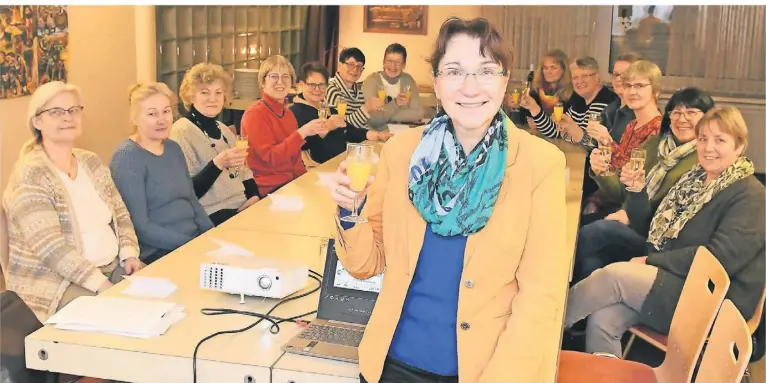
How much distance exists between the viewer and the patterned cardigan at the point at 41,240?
9.21 ft

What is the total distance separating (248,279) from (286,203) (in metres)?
1.33

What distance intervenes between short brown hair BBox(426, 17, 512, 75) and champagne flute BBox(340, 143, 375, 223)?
0.88ft

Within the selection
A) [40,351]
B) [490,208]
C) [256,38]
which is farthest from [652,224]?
[256,38]

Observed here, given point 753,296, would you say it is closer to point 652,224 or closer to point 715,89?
point 652,224

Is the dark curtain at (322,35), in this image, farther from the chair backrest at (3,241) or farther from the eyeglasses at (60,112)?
the chair backrest at (3,241)

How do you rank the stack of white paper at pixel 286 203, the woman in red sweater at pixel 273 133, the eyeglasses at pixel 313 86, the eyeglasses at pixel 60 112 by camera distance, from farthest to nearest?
the eyeglasses at pixel 313 86 → the woman in red sweater at pixel 273 133 → the stack of white paper at pixel 286 203 → the eyeglasses at pixel 60 112

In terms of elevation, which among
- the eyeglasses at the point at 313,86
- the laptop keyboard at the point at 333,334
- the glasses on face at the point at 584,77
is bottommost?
the laptop keyboard at the point at 333,334

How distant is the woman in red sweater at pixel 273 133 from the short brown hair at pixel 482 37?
9.10 ft

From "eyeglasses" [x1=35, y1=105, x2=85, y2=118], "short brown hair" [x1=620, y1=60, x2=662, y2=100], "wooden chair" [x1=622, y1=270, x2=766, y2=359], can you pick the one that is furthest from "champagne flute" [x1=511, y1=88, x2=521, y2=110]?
"eyeglasses" [x1=35, y1=105, x2=85, y2=118]

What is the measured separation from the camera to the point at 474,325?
1.68 m

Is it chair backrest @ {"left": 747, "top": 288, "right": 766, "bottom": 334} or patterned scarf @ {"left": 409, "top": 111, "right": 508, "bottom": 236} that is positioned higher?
patterned scarf @ {"left": 409, "top": 111, "right": 508, "bottom": 236}

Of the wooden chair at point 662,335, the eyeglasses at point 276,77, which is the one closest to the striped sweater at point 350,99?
the eyeglasses at point 276,77

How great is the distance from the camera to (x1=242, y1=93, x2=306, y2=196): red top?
4.44m

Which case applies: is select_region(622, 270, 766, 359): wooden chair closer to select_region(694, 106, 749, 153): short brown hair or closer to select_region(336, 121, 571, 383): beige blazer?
select_region(694, 106, 749, 153): short brown hair
